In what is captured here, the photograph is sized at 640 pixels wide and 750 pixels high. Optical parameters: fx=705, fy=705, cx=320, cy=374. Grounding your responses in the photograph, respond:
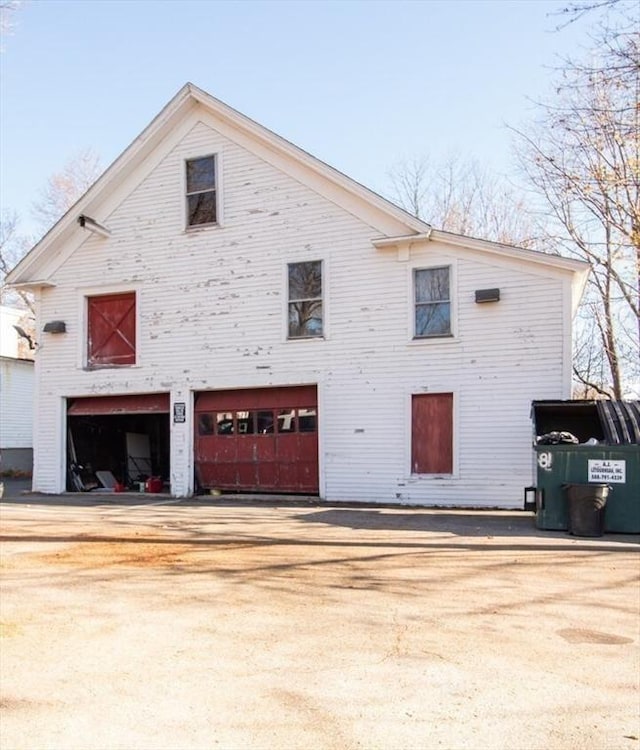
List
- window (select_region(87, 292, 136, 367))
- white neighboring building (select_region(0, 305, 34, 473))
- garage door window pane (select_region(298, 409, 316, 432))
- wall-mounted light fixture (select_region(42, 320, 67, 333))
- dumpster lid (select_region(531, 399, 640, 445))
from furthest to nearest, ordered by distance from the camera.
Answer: white neighboring building (select_region(0, 305, 34, 473)) → wall-mounted light fixture (select_region(42, 320, 67, 333)) → window (select_region(87, 292, 136, 367)) → garage door window pane (select_region(298, 409, 316, 432)) → dumpster lid (select_region(531, 399, 640, 445))

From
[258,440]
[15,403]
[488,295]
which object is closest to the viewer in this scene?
[488,295]

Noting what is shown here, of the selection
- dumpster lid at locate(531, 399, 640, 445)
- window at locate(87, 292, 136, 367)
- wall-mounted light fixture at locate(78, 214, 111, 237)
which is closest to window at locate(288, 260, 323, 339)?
window at locate(87, 292, 136, 367)

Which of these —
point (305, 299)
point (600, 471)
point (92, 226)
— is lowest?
point (600, 471)

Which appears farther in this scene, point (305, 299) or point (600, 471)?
point (305, 299)

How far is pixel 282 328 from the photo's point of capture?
16.5m

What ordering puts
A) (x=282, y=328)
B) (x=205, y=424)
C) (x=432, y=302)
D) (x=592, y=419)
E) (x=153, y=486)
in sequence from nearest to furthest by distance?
(x=592, y=419) → (x=432, y=302) → (x=282, y=328) → (x=205, y=424) → (x=153, y=486)

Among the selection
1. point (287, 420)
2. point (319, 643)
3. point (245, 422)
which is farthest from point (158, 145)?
point (319, 643)

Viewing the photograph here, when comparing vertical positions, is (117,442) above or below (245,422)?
below

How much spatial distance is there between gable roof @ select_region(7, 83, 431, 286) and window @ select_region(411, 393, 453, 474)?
3676 millimetres

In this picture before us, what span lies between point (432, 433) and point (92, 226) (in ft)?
33.0

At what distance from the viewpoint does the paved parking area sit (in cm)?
394

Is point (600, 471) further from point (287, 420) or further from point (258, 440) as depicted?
Result: point (258, 440)

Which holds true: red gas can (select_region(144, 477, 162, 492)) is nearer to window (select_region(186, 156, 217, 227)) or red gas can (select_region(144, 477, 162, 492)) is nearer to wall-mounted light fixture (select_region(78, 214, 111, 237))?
wall-mounted light fixture (select_region(78, 214, 111, 237))

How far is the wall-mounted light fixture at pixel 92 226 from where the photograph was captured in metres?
17.9
